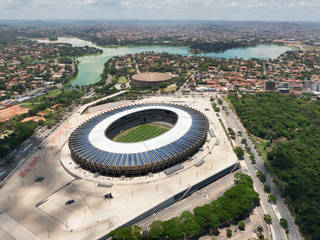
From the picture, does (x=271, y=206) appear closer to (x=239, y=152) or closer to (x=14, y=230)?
(x=239, y=152)

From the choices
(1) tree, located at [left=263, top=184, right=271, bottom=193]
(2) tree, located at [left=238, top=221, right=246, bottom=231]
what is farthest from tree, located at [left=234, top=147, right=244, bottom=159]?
(2) tree, located at [left=238, top=221, right=246, bottom=231]

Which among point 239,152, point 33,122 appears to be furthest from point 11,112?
point 239,152

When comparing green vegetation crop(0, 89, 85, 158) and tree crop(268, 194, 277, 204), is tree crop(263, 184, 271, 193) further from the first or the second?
green vegetation crop(0, 89, 85, 158)

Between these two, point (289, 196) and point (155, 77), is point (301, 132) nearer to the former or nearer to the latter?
point (289, 196)

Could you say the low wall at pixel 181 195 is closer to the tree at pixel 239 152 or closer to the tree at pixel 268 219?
the tree at pixel 239 152

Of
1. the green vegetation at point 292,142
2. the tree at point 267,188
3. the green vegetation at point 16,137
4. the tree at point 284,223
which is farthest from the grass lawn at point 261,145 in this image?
the green vegetation at point 16,137

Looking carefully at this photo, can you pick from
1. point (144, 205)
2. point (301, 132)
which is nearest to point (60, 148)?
point (144, 205)
